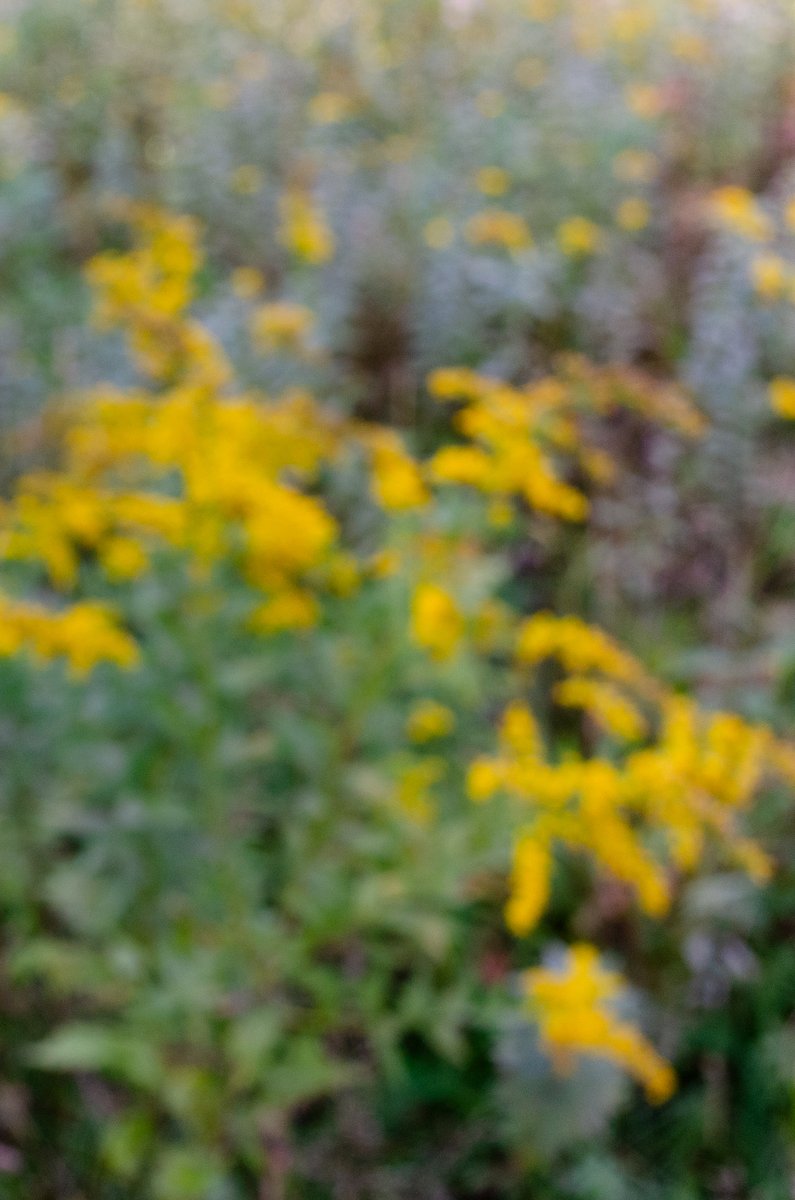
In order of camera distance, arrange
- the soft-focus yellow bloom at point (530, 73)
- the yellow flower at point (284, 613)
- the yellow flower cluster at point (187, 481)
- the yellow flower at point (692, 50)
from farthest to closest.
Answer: the yellow flower at point (692, 50)
the soft-focus yellow bloom at point (530, 73)
the yellow flower at point (284, 613)
the yellow flower cluster at point (187, 481)

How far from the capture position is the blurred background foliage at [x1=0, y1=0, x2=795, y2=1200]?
1.23 m

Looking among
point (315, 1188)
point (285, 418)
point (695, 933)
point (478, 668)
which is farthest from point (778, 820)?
point (285, 418)

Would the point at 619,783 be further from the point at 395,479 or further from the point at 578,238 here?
the point at 578,238

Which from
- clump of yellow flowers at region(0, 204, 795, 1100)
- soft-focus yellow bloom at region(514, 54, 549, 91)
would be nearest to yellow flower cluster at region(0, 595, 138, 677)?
clump of yellow flowers at region(0, 204, 795, 1100)

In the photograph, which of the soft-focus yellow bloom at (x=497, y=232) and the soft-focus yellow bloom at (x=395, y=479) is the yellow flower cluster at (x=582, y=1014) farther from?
the soft-focus yellow bloom at (x=497, y=232)

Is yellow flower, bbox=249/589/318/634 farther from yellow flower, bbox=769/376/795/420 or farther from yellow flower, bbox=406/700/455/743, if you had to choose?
yellow flower, bbox=769/376/795/420

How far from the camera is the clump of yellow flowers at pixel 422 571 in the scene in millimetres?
1036

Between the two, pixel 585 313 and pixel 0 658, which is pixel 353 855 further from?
pixel 585 313

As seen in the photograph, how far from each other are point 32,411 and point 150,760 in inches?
29.0

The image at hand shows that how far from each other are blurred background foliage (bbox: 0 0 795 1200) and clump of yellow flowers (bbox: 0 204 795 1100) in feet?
0.13

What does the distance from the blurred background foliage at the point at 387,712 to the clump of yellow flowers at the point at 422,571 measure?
4 cm

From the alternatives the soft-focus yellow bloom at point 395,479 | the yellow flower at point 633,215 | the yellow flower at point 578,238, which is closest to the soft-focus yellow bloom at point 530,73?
the yellow flower at point 633,215

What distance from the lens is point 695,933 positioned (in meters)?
1.44

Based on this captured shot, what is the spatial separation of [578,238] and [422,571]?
135cm
